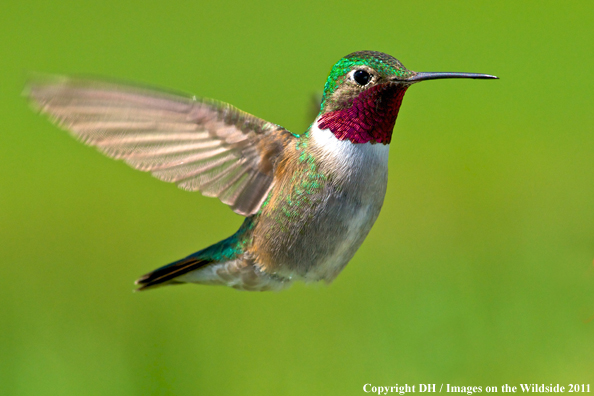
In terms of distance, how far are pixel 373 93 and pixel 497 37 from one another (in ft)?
19.7

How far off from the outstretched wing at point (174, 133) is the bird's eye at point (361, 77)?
371mm

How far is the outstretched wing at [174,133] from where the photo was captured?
215 cm

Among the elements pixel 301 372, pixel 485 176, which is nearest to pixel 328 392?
pixel 301 372

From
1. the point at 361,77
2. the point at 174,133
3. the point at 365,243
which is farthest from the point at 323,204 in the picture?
the point at 365,243

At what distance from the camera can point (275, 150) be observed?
2.52 metres

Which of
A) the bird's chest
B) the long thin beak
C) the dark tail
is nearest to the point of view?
the long thin beak

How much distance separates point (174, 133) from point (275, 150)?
361 mm

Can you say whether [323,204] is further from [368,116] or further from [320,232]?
[368,116]

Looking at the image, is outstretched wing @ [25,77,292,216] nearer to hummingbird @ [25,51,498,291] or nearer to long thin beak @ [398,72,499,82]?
hummingbird @ [25,51,498,291]

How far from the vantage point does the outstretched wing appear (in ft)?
7.06

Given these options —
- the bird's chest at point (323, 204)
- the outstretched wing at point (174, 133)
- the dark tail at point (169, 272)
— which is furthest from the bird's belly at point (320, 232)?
the dark tail at point (169, 272)

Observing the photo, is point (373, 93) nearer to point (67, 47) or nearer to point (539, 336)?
point (539, 336)

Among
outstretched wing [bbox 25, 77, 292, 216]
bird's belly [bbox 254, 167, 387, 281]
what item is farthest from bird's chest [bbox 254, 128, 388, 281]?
outstretched wing [bbox 25, 77, 292, 216]

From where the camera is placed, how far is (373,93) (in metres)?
2.21
